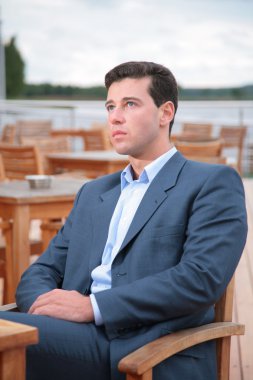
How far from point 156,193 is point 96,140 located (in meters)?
7.46

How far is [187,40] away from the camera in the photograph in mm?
44281

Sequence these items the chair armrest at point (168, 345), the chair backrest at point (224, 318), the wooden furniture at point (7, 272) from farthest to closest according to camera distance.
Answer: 1. the wooden furniture at point (7, 272)
2. the chair backrest at point (224, 318)
3. the chair armrest at point (168, 345)

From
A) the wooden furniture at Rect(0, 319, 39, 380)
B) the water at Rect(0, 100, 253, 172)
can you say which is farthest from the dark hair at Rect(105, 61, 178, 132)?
the water at Rect(0, 100, 253, 172)

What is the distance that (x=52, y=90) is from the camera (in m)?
33.7

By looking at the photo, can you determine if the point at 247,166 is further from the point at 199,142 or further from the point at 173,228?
the point at 173,228

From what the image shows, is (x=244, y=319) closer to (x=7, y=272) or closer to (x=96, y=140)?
(x=7, y=272)

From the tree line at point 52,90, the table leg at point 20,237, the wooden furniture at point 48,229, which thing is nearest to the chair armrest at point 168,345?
the table leg at point 20,237

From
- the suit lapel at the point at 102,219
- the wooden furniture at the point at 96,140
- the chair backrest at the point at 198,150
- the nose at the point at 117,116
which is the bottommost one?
the suit lapel at the point at 102,219

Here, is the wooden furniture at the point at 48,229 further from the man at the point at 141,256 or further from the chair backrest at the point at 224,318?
the chair backrest at the point at 224,318

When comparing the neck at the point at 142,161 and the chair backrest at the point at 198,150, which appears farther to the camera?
the chair backrest at the point at 198,150

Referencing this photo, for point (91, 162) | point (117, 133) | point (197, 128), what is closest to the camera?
point (117, 133)

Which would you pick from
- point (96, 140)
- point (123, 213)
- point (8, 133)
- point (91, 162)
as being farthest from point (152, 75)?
point (8, 133)

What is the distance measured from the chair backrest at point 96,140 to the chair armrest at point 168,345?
7.26 meters

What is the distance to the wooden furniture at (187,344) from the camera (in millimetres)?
1676
